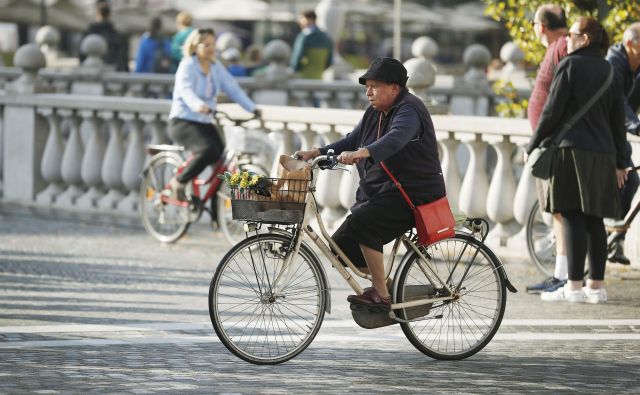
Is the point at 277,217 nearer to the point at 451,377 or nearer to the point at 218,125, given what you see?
the point at 451,377

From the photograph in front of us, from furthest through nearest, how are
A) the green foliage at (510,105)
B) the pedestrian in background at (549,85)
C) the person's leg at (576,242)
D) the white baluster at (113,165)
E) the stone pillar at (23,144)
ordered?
1. the stone pillar at (23,144)
2. the white baluster at (113,165)
3. the green foliage at (510,105)
4. the pedestrian in background at (549,85)
5. the person's leg at (576,242)

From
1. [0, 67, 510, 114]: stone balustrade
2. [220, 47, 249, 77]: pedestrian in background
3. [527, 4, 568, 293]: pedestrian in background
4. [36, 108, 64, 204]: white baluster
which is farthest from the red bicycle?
[220, 47, 249, 77]: pedestrian in background

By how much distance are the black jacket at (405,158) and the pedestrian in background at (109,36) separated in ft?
59.6

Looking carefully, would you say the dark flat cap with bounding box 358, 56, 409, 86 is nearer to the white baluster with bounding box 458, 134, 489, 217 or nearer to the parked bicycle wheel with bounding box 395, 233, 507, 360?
the parked bicycle wheel with bounding box 395, 233, 507, 360

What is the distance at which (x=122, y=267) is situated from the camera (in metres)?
12.6

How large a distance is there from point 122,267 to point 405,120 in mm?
4837

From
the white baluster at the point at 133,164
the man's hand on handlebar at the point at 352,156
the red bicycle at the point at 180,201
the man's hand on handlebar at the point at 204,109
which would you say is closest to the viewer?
the man's hand on handlebar at the point at 352,156

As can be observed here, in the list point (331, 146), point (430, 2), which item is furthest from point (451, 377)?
point (430, 2)

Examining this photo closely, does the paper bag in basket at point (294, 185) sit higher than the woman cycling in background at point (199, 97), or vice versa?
the woman cycling in background at point (199, 97)

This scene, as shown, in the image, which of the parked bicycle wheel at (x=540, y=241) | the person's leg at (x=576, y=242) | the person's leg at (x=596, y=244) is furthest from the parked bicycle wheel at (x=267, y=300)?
the parked bicycle wheel at (x=540, y=241)

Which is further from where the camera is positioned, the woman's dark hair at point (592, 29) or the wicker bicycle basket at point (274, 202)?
the woman's dark hair at point (592, 29)

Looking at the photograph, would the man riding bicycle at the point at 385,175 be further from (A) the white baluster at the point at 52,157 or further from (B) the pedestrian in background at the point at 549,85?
(A) the white baluster at the point at 52,157

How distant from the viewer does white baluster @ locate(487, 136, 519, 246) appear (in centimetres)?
1320

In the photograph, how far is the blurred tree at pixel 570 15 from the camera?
1377cm
